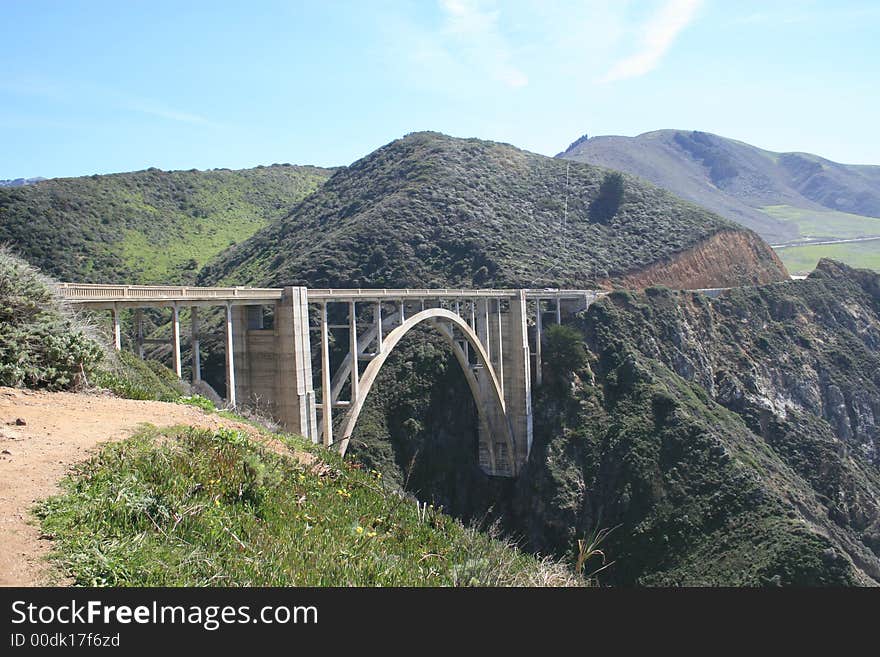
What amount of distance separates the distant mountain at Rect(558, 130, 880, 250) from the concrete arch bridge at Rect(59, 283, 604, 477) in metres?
114

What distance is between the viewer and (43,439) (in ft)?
23.6

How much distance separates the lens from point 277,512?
7.19 meters

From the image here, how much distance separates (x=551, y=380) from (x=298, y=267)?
62.7 feet

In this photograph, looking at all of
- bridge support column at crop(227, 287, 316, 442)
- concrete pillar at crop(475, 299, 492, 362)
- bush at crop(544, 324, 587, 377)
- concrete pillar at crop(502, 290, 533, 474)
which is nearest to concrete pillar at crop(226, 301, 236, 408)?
bridge support column at crop(227, 287, 316, 442)

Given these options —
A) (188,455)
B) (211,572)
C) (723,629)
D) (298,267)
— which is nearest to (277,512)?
(188,455)

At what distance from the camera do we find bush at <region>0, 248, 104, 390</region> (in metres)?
9.32

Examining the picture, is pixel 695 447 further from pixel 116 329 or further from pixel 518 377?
pixel 116 329

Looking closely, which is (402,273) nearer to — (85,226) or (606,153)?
(85,226)

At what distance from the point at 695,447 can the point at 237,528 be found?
106 ft

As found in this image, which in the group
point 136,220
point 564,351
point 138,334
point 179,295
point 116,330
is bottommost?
point 564,351

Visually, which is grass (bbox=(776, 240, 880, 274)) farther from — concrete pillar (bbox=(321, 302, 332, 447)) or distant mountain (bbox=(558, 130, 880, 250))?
concrete pillar (bbox=(321, 302, 332, 447))

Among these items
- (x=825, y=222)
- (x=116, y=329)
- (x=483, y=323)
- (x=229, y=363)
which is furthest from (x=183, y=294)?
(x=825, y=222)

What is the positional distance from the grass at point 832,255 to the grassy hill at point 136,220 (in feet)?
232

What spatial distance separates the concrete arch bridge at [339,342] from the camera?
15.4 m
